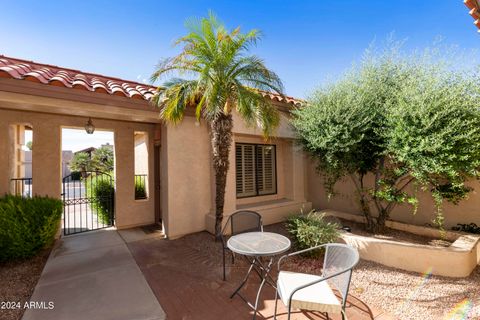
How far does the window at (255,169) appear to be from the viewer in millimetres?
8375

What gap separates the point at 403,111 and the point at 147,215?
27.7ft

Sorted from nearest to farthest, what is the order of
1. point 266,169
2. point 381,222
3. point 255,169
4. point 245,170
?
point 381,222 < point 245,170 < point 255,169 < point 266,169

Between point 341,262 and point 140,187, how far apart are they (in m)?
7.79

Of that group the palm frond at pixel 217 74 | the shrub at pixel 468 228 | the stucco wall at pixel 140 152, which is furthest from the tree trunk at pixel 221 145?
the shrub at pixel 468 228

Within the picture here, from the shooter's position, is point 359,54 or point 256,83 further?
point 359,54

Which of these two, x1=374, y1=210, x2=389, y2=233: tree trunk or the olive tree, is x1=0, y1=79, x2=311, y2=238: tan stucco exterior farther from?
x1=374, y1=210, x2=389, y2=233: tree trunk

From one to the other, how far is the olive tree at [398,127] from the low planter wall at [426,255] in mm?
681

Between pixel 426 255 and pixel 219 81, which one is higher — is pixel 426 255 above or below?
below

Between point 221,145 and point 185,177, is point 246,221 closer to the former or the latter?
point 221,145

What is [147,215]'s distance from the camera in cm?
797

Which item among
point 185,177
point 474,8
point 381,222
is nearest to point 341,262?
point 381,222

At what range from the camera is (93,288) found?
3869mm

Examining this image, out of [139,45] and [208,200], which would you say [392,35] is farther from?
[139,45]

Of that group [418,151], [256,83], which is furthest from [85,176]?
[418,151]
